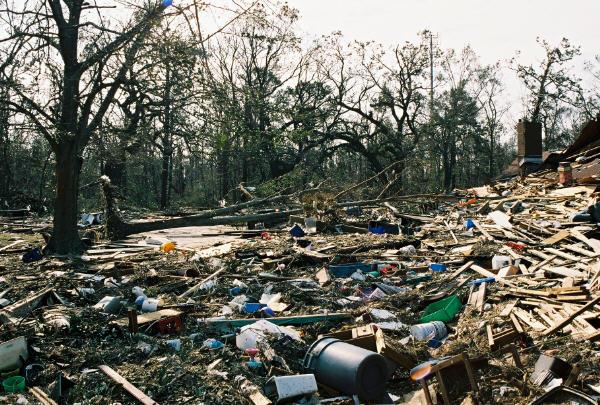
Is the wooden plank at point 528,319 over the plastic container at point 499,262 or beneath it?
beneath

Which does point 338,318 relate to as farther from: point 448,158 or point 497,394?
point 448,158

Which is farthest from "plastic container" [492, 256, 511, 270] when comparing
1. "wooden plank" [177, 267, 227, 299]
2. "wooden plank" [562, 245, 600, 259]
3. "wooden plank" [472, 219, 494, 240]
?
"wooden plank" [177, 267, 227, 299]

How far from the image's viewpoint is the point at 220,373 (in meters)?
4.88

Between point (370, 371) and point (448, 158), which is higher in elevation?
point (448, 158)

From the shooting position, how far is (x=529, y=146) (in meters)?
21.6

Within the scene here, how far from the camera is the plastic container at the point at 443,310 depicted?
6.87 metres

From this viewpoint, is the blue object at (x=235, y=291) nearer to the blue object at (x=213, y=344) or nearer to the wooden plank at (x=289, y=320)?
the wooden plank at (x=289, y=320)

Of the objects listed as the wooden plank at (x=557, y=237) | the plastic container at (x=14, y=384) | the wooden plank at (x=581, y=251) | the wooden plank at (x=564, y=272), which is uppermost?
the wooden plank at (x=557, y=237)

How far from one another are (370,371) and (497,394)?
1047mm

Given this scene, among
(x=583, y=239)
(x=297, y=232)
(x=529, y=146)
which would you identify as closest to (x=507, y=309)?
(x=583, y=239)

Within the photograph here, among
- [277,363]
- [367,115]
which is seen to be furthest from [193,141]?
[367,115]

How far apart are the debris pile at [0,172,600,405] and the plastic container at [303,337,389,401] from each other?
1 centimetres

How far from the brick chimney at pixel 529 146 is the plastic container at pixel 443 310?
1572 cm

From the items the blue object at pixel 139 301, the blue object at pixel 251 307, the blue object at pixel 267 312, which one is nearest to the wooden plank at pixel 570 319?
the blue object at pixel 267 312
